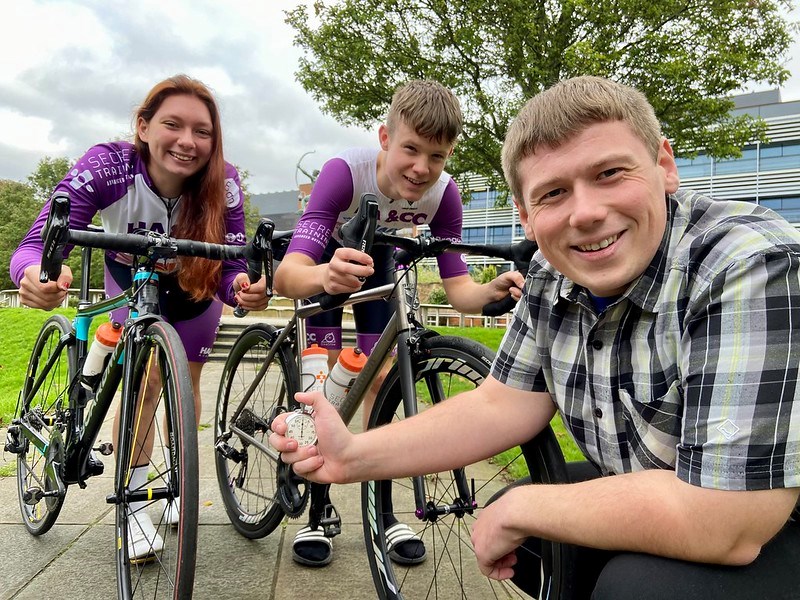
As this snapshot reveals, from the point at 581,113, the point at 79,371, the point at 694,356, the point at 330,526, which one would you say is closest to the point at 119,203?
the point at 79,371

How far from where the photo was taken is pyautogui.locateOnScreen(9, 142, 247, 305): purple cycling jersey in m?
2.44

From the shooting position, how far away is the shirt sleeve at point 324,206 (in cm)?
251

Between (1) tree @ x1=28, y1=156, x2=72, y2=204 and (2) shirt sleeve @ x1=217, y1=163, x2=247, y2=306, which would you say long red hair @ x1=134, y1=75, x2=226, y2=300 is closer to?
(2) shirt sleeve @ x1=217, y1=163, x2=247, y2=306

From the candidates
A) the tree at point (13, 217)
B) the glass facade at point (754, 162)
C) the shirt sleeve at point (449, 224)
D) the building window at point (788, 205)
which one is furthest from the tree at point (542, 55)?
the tree at point (13, 217)

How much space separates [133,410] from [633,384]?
1.78 m

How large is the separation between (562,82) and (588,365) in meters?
0.69

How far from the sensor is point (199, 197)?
277 centimetres

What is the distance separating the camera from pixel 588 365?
1.35 metres

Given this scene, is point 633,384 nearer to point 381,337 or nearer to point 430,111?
point 381,337

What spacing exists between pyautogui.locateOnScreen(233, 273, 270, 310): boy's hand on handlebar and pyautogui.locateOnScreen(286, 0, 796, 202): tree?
825 centimetres

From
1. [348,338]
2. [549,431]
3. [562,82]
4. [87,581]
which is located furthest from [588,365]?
[348,338]

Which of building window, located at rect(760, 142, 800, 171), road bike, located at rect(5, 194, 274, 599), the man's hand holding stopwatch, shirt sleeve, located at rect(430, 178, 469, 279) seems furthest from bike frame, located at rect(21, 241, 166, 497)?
building window, located at rect(760, 142, 800, 171)

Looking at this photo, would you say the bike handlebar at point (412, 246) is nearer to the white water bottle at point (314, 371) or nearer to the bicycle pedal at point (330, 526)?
the white water bottle at point (314, 371)

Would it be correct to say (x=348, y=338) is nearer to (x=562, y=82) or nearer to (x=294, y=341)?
(x=294, y=341)
